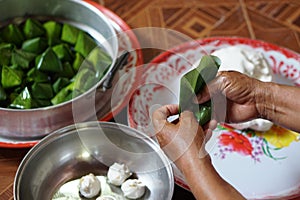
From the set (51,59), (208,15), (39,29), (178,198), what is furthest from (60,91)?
(208,15)

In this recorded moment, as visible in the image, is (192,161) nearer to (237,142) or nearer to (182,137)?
(182,137)

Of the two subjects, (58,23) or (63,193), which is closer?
(63,193)

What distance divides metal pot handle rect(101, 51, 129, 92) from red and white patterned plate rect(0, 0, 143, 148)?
0.02 metres

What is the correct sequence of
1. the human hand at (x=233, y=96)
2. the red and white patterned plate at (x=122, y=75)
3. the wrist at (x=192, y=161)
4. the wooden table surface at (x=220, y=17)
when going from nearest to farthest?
1. the wrist at (x=192, y=161)
2. the human hand at (x=233, y=96)
3. the red and white patterned plate at (x=122, y=75)
4. the wooden table surface at (x=220, y=17)

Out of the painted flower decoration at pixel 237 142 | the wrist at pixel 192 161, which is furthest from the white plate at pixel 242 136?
the wrist at pixel 192 161

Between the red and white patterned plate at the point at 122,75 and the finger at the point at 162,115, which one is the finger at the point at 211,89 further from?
the red and white patterned plate at the point at 122,75

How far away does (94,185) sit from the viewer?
0.82 m

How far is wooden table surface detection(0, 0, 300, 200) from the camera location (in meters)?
1.14

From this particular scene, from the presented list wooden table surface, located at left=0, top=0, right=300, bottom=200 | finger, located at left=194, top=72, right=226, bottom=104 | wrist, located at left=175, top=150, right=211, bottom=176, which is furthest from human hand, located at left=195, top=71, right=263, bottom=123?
wooden table surface, located at left=0, top=0, right=300, bottom=200

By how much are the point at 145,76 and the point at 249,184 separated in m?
0.28

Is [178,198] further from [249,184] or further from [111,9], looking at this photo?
[111,9]

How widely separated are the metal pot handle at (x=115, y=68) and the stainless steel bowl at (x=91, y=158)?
74mm

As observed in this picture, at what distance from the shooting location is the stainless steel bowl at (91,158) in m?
0.82

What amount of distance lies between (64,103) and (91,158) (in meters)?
0.11
